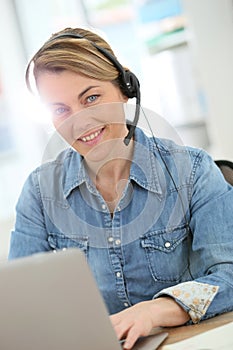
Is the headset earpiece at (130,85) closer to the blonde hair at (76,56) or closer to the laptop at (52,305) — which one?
the blonde hair at (76,56)

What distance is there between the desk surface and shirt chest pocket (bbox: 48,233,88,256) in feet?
1.19

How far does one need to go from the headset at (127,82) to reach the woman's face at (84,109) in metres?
0.02

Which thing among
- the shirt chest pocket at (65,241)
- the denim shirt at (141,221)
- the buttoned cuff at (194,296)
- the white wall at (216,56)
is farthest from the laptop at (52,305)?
the white wall at (216,56)

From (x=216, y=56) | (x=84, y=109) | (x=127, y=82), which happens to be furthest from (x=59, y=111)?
(x=216, y=56)

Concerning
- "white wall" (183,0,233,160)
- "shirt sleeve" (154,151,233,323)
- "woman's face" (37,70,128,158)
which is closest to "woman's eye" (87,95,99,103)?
"woman's face" (37,70,128,158)

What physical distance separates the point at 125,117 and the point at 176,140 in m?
0.13

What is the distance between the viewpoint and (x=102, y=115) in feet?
4.69

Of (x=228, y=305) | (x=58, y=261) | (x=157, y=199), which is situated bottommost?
(x=228, y=305)

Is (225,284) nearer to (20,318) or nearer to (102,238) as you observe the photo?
(102,238)

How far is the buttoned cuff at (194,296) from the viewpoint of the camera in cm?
116

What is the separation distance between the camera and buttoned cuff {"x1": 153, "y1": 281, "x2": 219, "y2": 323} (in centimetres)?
116

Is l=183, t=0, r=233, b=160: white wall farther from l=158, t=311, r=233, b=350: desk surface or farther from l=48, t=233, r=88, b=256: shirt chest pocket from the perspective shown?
l=158, t=311, r=233, b=350: desk surface

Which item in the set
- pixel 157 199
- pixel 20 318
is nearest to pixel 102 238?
pixel 157 199

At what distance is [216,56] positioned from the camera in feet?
9.71
